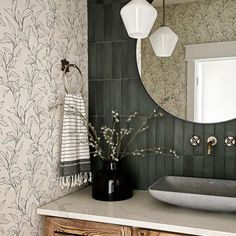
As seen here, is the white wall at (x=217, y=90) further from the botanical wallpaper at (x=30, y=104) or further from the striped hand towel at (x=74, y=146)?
the botanical wallpaper at (x=30, y=104)

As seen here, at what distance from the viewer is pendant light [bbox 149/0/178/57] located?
1.93 metres

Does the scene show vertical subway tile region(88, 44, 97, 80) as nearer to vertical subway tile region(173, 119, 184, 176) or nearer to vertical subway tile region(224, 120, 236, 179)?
vertical subway tile region(173, 119, 184, 176)

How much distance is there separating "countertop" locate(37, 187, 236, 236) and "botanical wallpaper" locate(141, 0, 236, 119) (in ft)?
1.90

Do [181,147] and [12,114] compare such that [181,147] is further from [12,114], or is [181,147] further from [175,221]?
[12,114]

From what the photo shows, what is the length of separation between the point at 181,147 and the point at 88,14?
3.50 feet

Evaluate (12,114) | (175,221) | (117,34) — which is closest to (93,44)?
(117,34)

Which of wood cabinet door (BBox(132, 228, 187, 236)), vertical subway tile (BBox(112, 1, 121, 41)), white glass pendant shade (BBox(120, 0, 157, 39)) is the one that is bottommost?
wood cabinet door (BBox(132, 228, 187, 236))

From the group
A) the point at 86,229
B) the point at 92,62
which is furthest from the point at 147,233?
the point at 92,62

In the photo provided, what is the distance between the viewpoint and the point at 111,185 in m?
1.78

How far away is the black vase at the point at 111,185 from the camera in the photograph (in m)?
1.78

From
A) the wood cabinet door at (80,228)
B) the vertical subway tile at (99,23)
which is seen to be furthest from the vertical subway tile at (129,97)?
the wood cabinet door at (80,228)

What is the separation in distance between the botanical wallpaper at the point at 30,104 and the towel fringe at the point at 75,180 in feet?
0.15

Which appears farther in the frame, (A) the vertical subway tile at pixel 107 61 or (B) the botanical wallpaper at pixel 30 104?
(A) the vertical subway tile at pixel 107 61

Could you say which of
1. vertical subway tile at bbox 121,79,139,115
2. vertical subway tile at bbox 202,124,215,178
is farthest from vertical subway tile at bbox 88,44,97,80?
vertical subway tile at bbox 202,124,215,178
